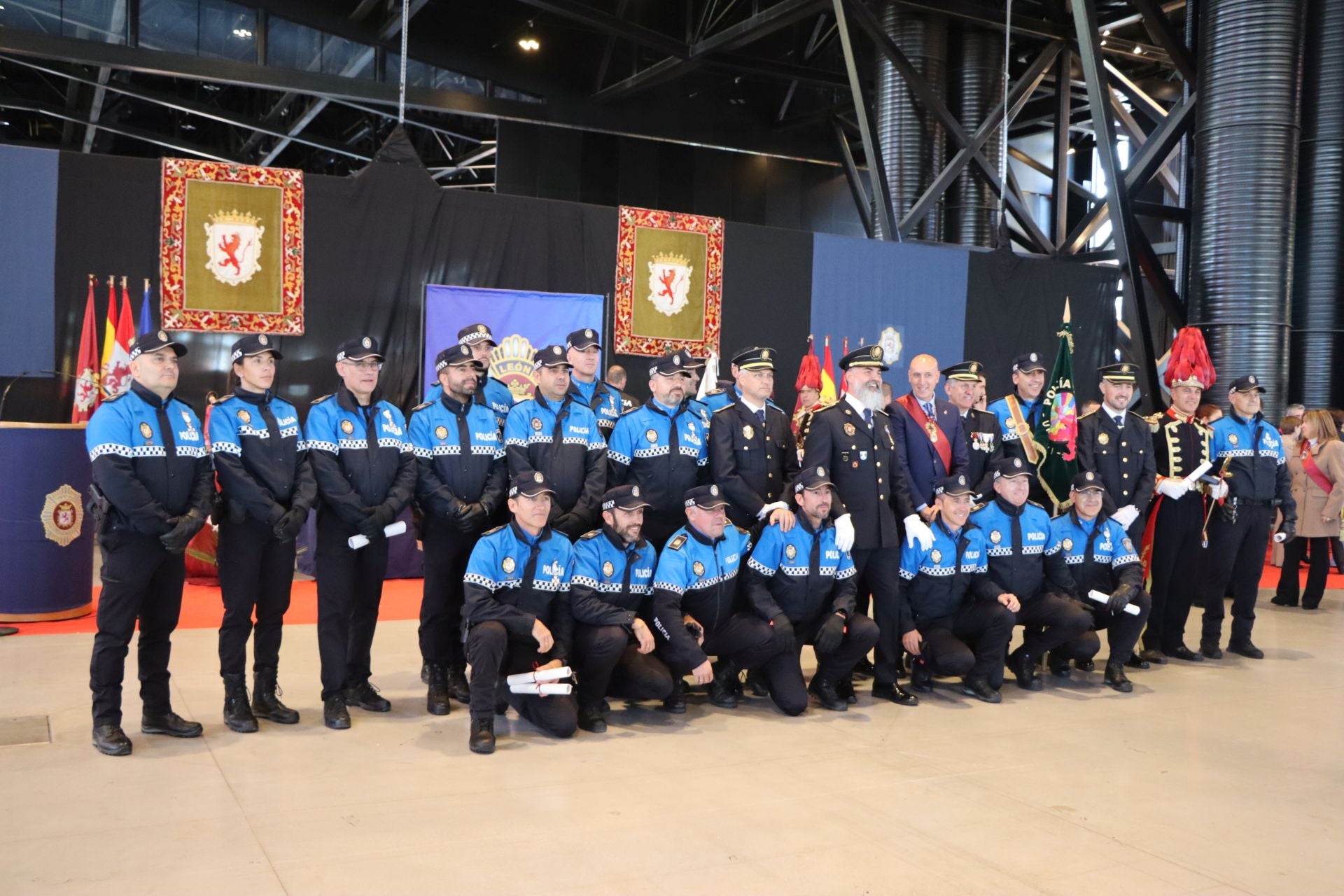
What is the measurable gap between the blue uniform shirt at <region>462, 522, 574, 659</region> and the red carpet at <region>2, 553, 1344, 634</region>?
1871mm

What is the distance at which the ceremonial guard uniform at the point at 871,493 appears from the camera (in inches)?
209

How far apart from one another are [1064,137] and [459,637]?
→ 1039 cm

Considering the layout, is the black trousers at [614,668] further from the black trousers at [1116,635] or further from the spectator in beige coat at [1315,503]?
the spectator in beige coat at [1315,503]

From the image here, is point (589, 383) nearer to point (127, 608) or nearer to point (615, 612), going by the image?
point (615, 612)

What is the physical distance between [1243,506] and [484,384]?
15.1 ft

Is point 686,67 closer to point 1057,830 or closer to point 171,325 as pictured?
point 171,325

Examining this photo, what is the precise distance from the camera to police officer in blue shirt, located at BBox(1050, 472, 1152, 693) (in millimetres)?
5793

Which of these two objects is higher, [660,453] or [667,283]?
[667,283]

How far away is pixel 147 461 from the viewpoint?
4141 millimetres

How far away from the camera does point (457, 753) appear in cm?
430

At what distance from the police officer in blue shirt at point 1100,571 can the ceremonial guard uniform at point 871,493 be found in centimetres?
101

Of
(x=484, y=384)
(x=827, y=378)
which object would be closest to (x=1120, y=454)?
(x=827, y=378)

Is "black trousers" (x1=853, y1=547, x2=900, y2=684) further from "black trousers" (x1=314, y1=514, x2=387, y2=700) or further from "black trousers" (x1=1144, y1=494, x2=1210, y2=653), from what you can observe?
"black trousers" (x1=314, y1=514, x2=387, y2=700)

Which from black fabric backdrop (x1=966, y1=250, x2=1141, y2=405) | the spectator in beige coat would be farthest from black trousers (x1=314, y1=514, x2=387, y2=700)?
the spectator in beige coat
